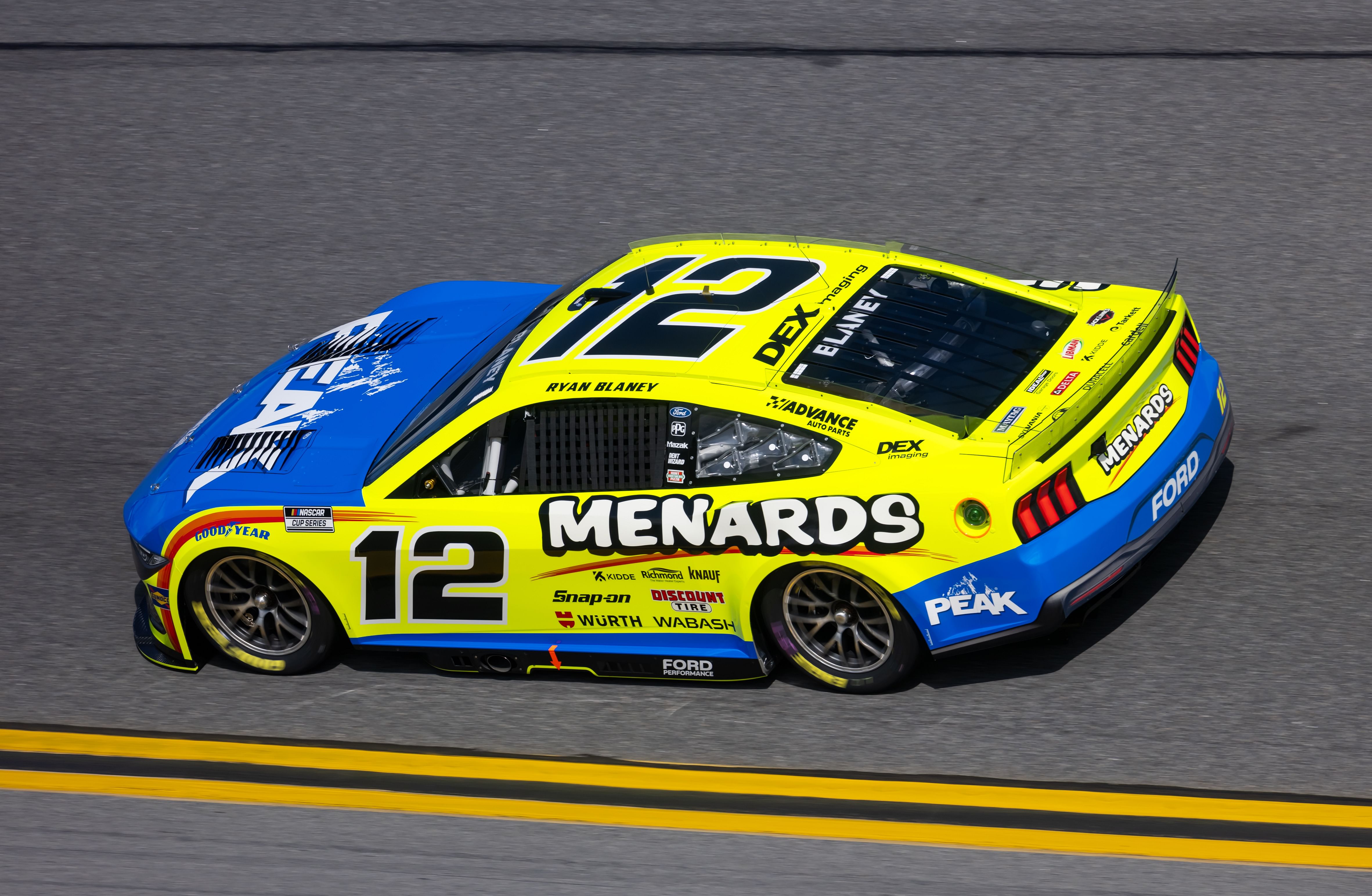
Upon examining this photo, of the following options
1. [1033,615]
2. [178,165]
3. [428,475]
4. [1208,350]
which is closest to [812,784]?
[1033,615]

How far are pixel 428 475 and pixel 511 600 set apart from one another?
0.55 meters

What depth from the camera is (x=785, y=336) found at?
5559 mm

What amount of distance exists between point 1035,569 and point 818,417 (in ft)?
2.89

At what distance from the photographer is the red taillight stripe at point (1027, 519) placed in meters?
5.10

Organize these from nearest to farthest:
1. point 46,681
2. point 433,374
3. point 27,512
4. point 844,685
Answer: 1. point 844,685
2. point 46,681
3. point 433,374
4. point 27,512

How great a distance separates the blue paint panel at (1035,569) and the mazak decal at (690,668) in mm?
794

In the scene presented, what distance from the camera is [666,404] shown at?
543cm

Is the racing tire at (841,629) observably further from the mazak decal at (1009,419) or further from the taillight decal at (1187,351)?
the taillight decal at (1187,351)

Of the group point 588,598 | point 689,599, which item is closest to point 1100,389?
point 689,599

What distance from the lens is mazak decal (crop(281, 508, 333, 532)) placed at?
19.0 ft

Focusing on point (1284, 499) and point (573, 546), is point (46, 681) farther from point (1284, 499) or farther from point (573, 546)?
point (1284, 499)

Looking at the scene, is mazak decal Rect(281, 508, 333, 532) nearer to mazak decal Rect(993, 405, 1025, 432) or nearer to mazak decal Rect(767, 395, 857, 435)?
mazak decal Rect(767, 395, 857, 435)

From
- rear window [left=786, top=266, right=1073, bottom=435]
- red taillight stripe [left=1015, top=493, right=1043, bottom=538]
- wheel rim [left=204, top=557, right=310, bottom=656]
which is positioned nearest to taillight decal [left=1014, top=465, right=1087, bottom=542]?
red taillight stripe [left=1015, top=493, right=1043, bottom=538]

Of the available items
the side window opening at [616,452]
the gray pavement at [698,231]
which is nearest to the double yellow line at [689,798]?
the gray pavement at [698,231]
